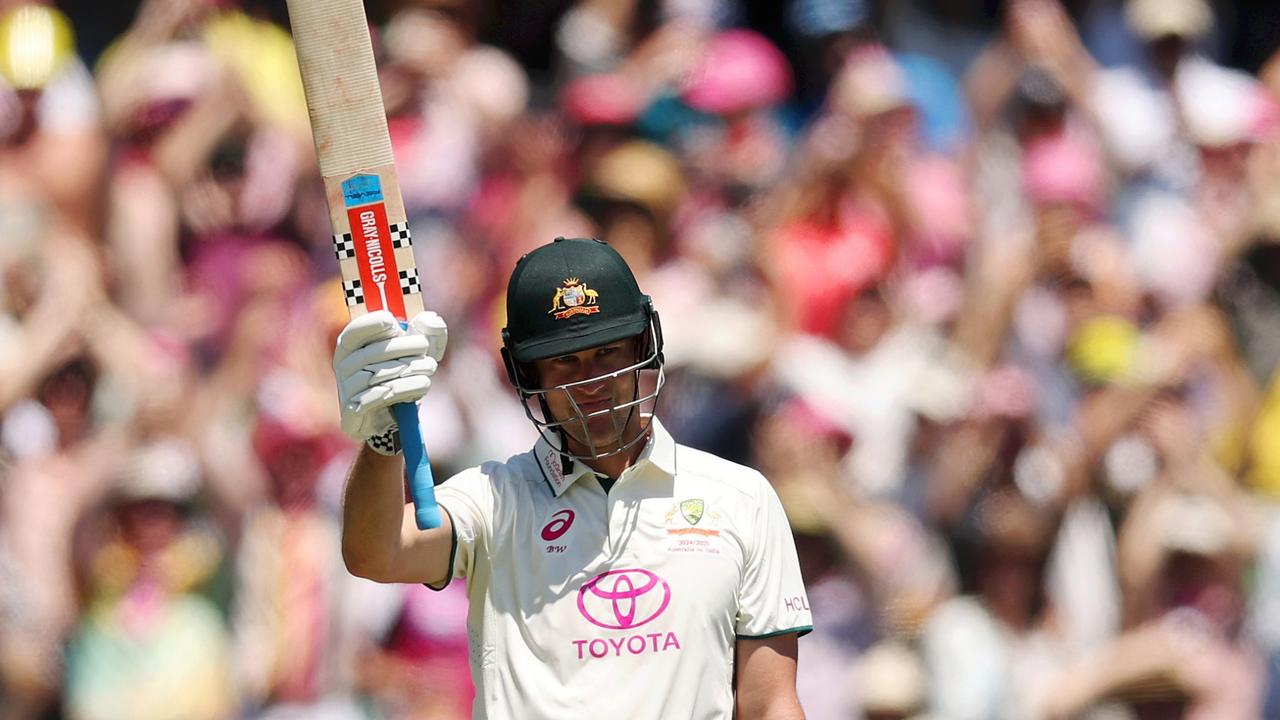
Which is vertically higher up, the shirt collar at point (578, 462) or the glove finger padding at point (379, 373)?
the glove finger padding at point (379, 373)

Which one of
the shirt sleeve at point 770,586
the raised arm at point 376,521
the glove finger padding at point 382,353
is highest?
the glove finger padding at point 382,353

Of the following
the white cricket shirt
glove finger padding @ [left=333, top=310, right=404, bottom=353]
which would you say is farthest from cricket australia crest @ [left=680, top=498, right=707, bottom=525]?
glove finger padding @ [left=333, top=310, right=404, bottom=353]

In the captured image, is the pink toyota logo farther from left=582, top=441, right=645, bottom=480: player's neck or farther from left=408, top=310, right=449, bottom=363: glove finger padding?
left=408, top=310, right=449, bottom=363: glove finger padding

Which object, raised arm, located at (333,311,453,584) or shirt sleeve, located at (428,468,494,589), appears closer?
raised arm, located at (333,311,453,584)

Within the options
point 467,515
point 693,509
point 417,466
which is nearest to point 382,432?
point 417,466

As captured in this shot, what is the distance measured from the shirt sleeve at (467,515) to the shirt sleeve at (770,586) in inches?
20.6

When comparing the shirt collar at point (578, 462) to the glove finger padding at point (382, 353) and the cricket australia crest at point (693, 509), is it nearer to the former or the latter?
the cricket australia crest at point (693, 509)

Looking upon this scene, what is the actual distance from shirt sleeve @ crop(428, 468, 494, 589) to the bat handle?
0.50 feet

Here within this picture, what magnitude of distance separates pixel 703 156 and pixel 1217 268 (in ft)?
6.92

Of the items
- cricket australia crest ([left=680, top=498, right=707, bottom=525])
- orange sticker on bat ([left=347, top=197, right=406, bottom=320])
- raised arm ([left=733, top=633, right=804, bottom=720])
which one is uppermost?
orange sticker on bat ([left=347, top=197, right=406, bottom=320])

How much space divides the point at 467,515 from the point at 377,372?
0.43 m

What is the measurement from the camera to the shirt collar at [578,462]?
3639 millimetres

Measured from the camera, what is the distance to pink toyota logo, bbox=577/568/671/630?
3492 mm

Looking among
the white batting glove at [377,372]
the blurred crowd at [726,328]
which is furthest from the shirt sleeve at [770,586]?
the blurred crowd at [726,328]
